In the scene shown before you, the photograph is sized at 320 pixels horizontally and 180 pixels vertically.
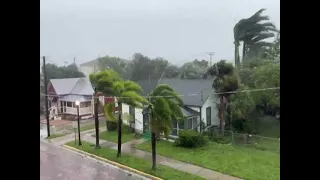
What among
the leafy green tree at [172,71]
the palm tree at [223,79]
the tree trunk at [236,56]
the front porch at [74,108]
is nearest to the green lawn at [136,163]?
the front porch at [74,108]

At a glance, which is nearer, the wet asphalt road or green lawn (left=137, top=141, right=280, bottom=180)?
the wet asphalt road

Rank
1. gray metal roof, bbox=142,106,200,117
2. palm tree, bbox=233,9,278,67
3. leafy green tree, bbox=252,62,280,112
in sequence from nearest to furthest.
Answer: leafy green tree, bbox=252,62,280,112 < palm tree, bbox=233,9,278,67 < gray metal roof, bbox=142,106,200,117

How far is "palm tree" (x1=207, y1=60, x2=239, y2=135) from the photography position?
116 centimetres

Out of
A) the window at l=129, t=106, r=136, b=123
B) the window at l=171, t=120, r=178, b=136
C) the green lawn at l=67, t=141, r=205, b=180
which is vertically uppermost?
the window at l=129, t=106, r=136, b=123

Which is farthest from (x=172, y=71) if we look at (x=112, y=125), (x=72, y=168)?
(x=72, y=168)

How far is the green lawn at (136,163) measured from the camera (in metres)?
1.07

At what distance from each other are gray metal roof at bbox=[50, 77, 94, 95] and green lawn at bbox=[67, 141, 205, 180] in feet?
0.67

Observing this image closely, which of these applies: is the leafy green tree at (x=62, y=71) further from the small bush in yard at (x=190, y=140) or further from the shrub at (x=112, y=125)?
the small bush in yard at (x=190, y=140)

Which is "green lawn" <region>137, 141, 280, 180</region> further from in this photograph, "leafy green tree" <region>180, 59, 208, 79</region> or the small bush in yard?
"leafy green tree" <region>180, 59, 208, 79</region>

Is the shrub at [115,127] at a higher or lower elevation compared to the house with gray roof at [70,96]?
lower

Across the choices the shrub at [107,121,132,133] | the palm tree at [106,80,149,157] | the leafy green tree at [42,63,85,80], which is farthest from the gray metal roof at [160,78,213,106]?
the leafy green tree at [42,63,85,80]
